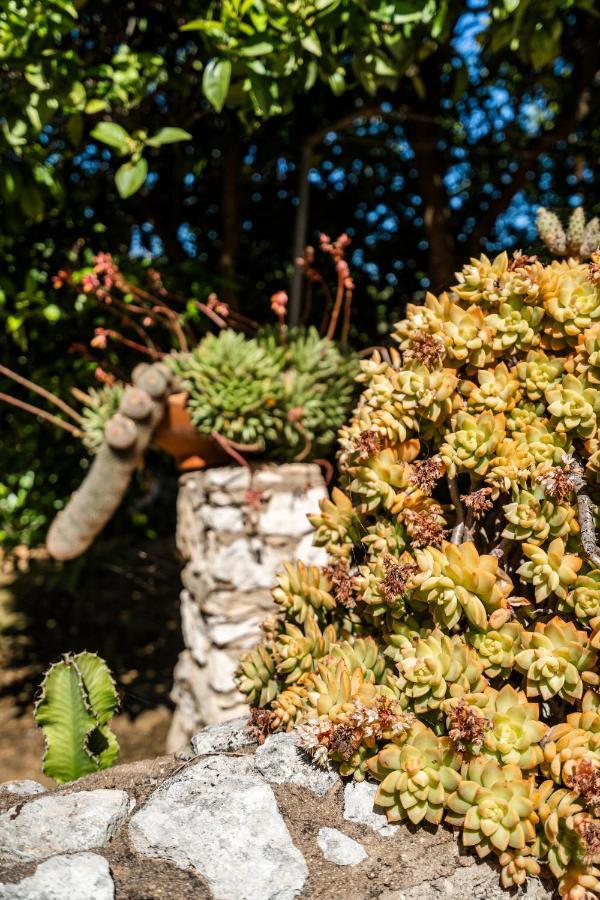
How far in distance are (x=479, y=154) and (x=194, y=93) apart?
179 centimetres

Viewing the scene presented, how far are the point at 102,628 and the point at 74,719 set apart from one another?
321 centimetres

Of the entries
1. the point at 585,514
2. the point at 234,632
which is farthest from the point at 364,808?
the point at 234,632

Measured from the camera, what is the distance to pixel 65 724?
5.26 ft

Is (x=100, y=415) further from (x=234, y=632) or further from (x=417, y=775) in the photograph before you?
(x=417, y=775)

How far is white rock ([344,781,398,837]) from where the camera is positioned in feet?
3.92

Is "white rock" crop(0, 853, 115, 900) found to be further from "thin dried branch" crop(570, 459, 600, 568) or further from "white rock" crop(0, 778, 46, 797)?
"thin dried branch" crop(570, 459, 600, 568)

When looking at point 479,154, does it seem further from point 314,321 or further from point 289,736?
point 289,736

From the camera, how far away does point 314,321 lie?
12.6 ft

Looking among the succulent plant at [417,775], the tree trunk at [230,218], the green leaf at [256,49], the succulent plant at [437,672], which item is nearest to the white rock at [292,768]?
the succulent plant at [417,775]

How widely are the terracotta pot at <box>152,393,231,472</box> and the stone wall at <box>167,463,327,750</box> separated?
0.22ft

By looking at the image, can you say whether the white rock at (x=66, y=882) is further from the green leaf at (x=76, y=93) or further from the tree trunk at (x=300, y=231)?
the tree trunk at (x=300, y=231)

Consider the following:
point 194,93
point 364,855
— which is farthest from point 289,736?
point 194,93

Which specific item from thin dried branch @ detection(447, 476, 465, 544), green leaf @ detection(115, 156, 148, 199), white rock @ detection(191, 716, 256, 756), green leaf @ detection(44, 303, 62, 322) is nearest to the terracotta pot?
green leaf @ detection(115, 156, 148, 199)

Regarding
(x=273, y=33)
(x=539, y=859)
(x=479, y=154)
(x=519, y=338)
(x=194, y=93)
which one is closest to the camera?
(x=539, y=859)
